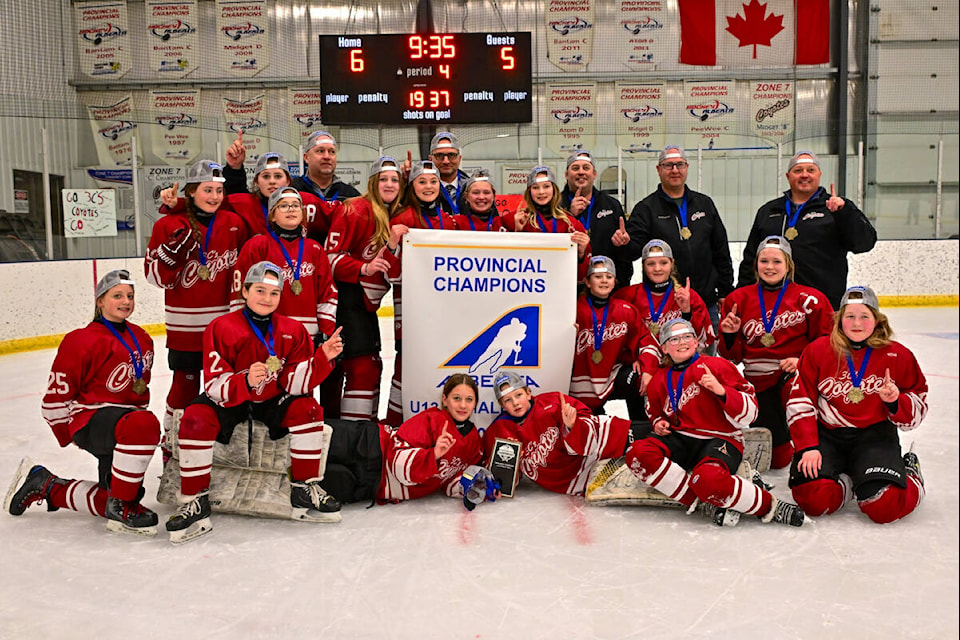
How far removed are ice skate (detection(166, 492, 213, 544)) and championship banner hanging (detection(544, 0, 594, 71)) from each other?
9.84 meters

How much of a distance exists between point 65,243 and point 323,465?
16.2ft

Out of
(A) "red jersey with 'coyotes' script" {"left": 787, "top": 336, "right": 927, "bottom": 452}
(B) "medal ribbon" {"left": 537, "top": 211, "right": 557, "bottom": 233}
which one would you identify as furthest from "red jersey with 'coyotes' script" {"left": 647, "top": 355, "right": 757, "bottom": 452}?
(B) "medal ribbon" {"left": 537, "top": 211, "right": 557, "bottom": 233}

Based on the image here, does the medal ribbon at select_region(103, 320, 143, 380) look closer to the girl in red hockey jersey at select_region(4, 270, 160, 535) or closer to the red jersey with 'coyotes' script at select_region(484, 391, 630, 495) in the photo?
the girl in red hockey jersey at select_region(4, 270, 160, 535)

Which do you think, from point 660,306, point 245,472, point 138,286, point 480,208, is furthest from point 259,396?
point 138,286

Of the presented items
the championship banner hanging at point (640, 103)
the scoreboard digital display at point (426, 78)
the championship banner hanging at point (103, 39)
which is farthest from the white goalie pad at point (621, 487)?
the championship banner hanging at point (103, 39)

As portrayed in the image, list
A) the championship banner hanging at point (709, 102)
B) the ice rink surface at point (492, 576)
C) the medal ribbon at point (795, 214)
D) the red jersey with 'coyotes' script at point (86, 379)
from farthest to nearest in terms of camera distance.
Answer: the championship banner hanging at point (709, 102)
the medal ribbon at point (795, 214)
the red jersey with 'coyotes' script at point (86, 379)
the ice rink surface at point (492, 576)

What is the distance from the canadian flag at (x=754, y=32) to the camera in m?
11.4

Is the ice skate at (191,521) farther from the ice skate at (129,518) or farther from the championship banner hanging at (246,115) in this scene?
the championship banner hanging at (246,115)

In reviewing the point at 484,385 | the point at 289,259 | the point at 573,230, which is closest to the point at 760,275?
the point at 573,230

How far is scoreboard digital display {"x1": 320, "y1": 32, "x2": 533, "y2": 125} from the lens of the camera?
8.35 meters

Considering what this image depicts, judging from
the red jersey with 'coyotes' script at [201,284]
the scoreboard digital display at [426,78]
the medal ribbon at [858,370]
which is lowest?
the medal ribbon at [858,370]

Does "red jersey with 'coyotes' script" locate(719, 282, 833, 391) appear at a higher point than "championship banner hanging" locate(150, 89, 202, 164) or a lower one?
lower

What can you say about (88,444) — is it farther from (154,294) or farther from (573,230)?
(154,294)

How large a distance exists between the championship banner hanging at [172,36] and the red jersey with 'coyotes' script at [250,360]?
9.89 meters
